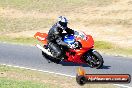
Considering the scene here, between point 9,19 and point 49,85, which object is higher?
point 49,85

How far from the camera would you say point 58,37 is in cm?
1978

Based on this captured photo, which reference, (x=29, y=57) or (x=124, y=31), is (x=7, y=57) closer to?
(x=29, y=57)

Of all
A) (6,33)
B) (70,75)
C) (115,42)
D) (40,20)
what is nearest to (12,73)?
(70,75)

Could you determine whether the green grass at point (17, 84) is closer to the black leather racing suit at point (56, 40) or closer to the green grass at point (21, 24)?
the black leather racing suit at point (56, 40)

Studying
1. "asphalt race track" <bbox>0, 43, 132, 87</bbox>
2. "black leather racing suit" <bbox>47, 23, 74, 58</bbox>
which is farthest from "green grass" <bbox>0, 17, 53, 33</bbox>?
"black leather racing suit" <bbox>47, 23, 74, 58</bbox>

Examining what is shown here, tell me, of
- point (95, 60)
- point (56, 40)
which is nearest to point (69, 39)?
point (56, 40)

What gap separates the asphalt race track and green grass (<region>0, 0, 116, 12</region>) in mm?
26960

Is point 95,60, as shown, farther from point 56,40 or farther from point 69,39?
point 56,40

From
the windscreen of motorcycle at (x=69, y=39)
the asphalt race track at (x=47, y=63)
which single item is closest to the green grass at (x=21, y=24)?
the asphalt race track at (x=47, y=63)

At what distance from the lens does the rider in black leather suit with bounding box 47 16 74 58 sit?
19.5 m

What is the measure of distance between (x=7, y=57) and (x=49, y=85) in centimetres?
652

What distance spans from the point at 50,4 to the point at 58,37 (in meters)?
32.6

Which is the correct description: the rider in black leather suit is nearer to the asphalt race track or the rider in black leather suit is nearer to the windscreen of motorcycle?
the windscreen of motorcycle

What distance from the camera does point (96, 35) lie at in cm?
3778
